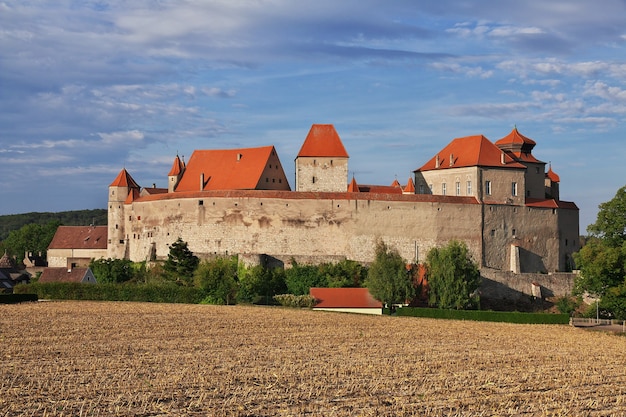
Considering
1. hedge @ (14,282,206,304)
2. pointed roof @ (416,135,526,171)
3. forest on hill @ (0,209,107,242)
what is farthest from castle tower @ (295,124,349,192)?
forest on hill @ (0,209,107,242)

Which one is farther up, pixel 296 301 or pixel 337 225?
pixel 337 225

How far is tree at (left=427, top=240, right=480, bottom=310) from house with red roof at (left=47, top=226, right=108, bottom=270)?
28476 mm

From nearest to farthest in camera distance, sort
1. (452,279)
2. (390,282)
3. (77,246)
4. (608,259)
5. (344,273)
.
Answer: (608,259) < (390,282) < (452,279) < (344,273) < (77,246)

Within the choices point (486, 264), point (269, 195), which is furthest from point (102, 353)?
point (486, 264)

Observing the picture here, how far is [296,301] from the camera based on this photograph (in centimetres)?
4984

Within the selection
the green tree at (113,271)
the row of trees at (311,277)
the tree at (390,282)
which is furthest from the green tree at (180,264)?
the tree at (390,282)

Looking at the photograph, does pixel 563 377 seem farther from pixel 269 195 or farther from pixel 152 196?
pixel 152 196

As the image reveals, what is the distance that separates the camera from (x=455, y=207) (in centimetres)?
5950

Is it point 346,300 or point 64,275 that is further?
point 64,275

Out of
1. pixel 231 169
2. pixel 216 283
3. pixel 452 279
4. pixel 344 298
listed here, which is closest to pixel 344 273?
pixel 344 298

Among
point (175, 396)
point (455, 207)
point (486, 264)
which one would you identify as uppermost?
point (455, 207)

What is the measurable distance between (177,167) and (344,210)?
45.1ft

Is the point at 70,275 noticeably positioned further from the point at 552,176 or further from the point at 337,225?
the point at 552,176

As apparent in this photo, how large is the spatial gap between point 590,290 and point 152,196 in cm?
3203
